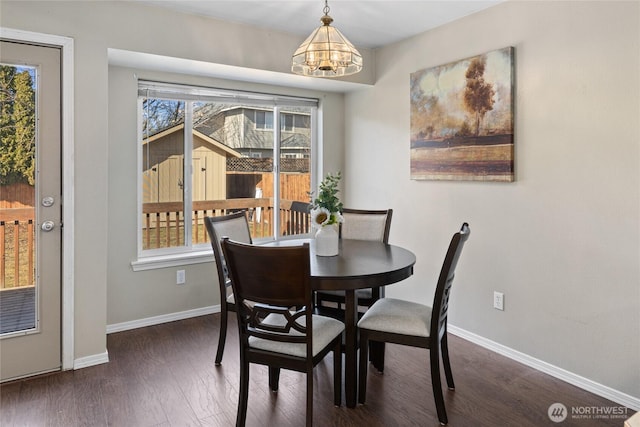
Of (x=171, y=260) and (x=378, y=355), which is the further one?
(x=171, y=260)

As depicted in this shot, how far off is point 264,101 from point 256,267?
2.55 meters

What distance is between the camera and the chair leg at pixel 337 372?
2188 millimetres

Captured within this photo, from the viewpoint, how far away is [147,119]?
348cm

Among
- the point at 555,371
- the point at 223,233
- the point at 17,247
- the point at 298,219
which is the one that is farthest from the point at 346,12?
the point at 555,371

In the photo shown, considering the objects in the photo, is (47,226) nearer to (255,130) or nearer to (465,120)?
(255,130)

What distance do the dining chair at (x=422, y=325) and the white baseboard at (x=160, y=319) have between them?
1.94 metres

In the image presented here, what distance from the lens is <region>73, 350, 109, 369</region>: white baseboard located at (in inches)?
106

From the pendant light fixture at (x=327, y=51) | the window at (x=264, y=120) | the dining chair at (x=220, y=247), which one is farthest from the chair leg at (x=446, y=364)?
the window at (x=264, y=120)

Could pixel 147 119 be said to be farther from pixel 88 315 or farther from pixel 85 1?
pixel 88 315

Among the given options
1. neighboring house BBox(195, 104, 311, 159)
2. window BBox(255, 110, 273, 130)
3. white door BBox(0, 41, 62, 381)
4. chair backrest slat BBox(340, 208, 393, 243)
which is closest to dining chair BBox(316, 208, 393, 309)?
chair backrest slat BBox(340, 208, 393, 243)

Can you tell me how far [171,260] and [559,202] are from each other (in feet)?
9.71

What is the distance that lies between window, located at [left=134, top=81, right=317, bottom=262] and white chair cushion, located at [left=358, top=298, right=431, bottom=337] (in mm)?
2057

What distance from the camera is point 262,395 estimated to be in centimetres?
238

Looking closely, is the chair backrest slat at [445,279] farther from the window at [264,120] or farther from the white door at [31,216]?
the window at [264,120]
